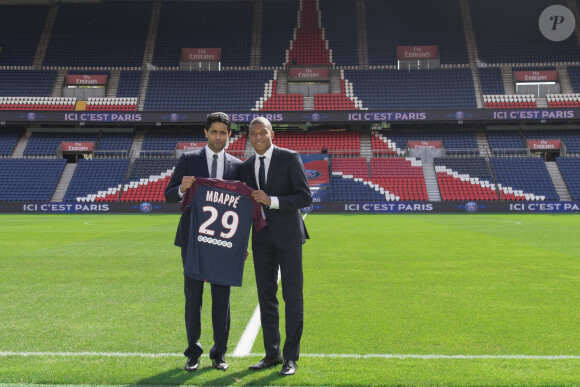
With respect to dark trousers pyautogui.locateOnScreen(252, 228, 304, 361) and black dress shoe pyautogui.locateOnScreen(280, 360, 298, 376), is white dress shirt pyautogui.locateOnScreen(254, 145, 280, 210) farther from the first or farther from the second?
black dress shoe pyautogui.locateOnScreen(280, 360, 298, 376)

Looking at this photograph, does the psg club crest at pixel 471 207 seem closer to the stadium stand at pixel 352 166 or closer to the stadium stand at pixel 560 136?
the stadium stand at pixel 352 166

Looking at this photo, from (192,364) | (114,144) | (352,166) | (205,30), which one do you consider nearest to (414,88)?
(352,166)

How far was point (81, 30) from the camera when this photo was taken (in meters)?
49.1

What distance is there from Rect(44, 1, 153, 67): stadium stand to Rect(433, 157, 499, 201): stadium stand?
95.6 feet

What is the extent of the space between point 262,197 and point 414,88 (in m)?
43.3

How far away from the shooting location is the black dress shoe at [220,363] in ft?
14.9

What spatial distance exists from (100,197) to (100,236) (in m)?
20.7

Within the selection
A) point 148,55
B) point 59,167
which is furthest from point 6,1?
point 59,167

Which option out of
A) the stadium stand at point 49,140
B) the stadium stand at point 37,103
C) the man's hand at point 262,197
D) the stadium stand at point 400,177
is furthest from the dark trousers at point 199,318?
the stadium stand at point 37,103

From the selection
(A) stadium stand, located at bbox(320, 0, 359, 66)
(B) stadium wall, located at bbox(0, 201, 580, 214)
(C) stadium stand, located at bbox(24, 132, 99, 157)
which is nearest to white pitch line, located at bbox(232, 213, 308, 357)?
(B) stadium wall, located at bbox(0, 201, 580, 214)

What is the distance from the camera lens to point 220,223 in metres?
4.67

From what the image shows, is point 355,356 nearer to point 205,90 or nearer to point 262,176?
point 262,176

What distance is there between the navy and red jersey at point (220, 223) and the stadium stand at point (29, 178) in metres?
36.2

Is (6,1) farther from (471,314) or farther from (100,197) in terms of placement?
(471,314)
